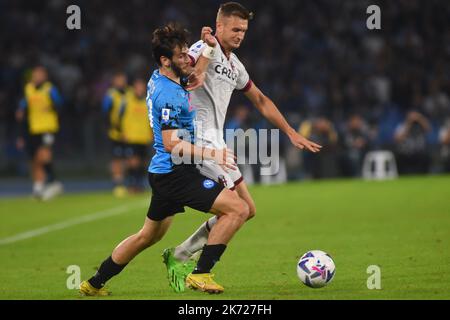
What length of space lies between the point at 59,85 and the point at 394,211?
13443 millimetres

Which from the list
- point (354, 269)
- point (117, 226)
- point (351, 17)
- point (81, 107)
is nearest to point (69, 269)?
point (354, 269)

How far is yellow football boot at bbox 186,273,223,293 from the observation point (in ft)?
26.7

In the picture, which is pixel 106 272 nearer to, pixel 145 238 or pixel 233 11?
pixel 145 238

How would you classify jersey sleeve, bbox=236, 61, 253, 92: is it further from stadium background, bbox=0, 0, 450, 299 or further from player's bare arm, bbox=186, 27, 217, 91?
stadium background, bbox=0, 0, 450, 299

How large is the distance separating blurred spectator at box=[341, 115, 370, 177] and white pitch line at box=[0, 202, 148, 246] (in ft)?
23.8

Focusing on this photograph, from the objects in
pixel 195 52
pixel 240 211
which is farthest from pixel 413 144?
pixel 240 211

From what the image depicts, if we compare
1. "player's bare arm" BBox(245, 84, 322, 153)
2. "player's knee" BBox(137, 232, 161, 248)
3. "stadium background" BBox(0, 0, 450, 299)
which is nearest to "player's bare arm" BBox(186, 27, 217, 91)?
"player's bare arm" BBox(245, 84, 322, 153)

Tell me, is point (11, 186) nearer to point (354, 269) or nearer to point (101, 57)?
→ point (101, 57)

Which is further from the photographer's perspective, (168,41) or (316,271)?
(316,271)

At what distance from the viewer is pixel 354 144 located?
2438 centimetres

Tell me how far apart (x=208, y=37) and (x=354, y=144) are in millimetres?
16101

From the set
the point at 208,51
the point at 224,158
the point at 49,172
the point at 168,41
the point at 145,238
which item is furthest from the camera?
the point at 49,172

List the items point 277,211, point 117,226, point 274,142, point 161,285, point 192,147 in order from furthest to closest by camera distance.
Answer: point 274,142 → point 277,211 → point 117,226 → point 161,285 → point 192,147

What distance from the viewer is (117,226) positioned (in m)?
15.0
